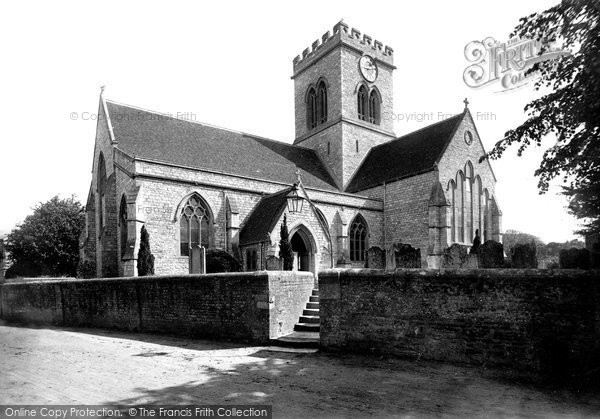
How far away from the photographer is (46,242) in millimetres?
39438

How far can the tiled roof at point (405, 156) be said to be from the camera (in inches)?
967

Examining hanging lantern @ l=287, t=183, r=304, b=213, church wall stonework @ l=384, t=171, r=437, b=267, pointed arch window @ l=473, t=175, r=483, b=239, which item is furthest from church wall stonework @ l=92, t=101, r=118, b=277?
pointed arch window @ l=473, t=175, r=483, b=239

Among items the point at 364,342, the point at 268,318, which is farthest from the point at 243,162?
the point at 364,342

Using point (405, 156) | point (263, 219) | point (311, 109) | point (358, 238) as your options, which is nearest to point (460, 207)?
point (405, 156)

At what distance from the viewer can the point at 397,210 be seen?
25.3 m

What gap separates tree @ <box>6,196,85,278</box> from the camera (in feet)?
131

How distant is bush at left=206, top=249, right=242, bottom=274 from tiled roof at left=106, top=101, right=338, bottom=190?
5.23 m

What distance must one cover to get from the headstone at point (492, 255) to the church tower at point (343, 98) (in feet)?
66.9

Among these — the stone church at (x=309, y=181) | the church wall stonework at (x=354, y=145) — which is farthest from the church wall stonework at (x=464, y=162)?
the church wall stonework at (x=354, y=145)

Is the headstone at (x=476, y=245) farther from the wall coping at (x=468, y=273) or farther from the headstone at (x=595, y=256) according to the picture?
the headstone at (x=595, y=256)

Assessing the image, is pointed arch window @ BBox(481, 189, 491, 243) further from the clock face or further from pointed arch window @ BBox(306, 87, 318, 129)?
pointed arch window @ BBox(306, 87, 318, 129)

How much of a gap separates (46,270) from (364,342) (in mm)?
43001

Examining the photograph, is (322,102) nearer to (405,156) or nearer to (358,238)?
(405,156)

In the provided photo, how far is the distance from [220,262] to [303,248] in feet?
15.2
